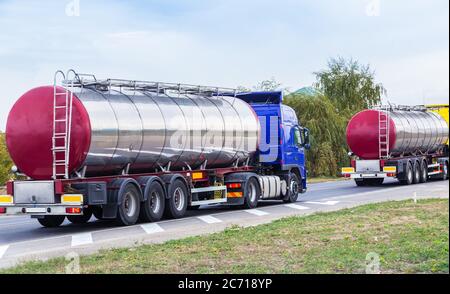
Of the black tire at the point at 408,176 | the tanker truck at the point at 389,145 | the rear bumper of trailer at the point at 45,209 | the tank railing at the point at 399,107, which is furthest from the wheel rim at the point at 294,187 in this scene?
the rear bumper of trailer at the point at 45,209

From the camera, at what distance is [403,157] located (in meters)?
36.8

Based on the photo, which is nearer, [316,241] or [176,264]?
[176,264]

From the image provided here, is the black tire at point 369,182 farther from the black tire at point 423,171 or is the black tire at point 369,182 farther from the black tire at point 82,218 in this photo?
the black tire at point 82,218

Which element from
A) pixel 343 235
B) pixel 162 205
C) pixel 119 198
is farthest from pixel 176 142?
pixel 343 235

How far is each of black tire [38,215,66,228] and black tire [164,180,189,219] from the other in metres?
2.70

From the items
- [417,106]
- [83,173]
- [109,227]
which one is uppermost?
[417,106]

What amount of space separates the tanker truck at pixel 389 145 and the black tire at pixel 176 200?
14544mm

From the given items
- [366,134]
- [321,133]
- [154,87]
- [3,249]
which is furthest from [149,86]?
[321,133]

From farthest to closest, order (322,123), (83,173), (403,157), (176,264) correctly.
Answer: (322,123) → (403,157) → (83,173) → (176,264)

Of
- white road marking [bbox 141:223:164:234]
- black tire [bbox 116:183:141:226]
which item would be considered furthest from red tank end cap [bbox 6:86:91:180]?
white road marking [bbox 141:223:164:234]

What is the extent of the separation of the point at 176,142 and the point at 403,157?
61.2 feet

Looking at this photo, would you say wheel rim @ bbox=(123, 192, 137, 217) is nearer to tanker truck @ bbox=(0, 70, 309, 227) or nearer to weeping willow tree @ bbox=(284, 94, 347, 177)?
tanker truck @ bbox=(0, 70, 309, 227)

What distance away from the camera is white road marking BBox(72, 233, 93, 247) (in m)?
15.4
